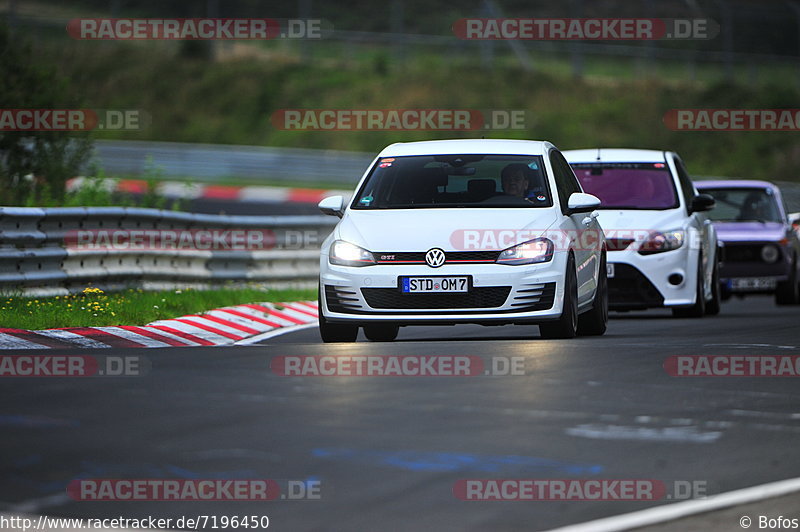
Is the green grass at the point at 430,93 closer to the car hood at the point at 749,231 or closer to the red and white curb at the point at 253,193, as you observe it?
the red and white curb at the point at 253,193

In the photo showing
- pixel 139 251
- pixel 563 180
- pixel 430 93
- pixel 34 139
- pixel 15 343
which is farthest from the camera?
pixel 430 93

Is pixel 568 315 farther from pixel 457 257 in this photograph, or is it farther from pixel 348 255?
pixel 348 255

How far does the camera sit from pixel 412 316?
443 inches

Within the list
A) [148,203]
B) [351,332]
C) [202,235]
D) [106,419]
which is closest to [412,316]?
[351,332]

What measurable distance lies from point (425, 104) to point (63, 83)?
31.3m

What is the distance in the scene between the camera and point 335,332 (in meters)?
11.8

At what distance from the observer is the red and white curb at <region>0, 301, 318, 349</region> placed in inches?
455

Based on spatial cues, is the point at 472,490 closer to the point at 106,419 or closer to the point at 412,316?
the point at 106,419

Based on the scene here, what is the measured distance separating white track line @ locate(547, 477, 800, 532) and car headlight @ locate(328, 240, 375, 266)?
529cm

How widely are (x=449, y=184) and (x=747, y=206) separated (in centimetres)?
873

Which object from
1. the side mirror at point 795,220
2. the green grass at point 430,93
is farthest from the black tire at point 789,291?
the green grass at point 430,93

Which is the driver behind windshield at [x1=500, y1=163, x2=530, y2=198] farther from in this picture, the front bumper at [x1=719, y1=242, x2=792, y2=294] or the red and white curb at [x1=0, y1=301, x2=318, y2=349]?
the front bumper at [x1=719, y1=242, x2=792, y2=294]

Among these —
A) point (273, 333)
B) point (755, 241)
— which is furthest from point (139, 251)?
point (755, 241)

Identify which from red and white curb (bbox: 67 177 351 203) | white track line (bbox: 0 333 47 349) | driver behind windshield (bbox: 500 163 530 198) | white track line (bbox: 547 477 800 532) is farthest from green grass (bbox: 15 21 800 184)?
white track line (bbox: 547 477 800 532)
